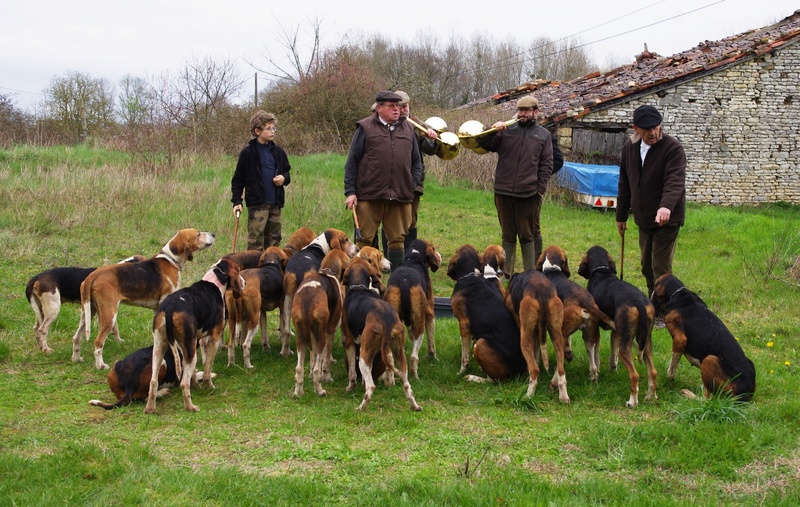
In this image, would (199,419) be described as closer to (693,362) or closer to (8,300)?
(693,362)

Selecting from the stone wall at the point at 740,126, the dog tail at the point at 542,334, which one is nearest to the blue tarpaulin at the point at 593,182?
the stone wall at the point at 740,126

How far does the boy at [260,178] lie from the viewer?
9133 mm

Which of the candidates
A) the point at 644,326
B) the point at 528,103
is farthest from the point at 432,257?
the point at 528,103

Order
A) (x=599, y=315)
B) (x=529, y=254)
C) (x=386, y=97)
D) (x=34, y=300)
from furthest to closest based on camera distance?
(x=529, y=254)
(x=386, y=97)
(x=34, y=300)
(x=599, y=315)

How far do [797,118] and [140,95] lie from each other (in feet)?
76.5

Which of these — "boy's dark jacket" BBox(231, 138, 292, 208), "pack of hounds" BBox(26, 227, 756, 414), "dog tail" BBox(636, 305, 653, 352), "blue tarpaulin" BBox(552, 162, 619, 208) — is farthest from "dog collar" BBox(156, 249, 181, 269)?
"blue tarpaulin" BBox(552, 162, 619, 208)

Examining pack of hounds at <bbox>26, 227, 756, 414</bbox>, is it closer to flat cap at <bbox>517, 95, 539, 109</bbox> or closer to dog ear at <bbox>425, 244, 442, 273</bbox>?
dog ear at <bbox>425, 244, 442, 273</bbox>

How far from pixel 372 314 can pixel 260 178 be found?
3791 mm

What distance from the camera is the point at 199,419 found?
569 centimetres

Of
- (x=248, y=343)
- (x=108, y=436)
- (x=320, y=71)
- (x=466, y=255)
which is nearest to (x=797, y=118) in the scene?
(x=320, y=71)

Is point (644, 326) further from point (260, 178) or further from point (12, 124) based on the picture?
point (12, 124)

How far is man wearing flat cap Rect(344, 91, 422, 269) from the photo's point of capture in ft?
28.0

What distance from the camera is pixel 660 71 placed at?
22.9 metres

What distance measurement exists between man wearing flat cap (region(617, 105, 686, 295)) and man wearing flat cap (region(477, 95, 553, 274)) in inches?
42.5
